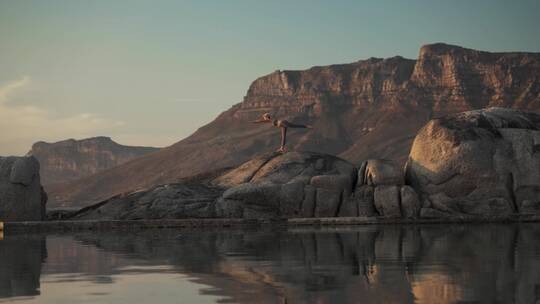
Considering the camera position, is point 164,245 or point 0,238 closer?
point 164,245

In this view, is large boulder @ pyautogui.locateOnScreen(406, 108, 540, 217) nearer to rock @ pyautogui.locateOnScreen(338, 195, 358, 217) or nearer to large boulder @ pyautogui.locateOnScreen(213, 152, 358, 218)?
rock @ pyautogui.locateOnScreen(338, 195, 358, 217)

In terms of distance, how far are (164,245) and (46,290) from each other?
320 inches

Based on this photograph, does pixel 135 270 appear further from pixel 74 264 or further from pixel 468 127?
pixel 468 127

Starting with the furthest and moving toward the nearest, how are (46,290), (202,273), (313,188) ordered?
1. (313,188)
2. (202,273)
3. (46,290)

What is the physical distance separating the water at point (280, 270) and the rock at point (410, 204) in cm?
859

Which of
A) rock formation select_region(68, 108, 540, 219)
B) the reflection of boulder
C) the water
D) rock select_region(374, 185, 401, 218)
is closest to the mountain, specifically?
rock formation select_region(68, 108, 540, 219)

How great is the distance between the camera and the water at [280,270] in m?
9.30

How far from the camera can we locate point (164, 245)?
18.3m

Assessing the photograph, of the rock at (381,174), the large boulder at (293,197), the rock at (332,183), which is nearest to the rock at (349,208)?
the large boulder at (293,197)

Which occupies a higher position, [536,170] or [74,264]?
[536,170]

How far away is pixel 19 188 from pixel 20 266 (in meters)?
15.3

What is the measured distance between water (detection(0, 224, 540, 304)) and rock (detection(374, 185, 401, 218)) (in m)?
8.71

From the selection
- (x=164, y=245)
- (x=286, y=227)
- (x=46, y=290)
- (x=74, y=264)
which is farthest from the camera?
(x=286, y=227)

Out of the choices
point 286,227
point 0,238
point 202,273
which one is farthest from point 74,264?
point 286,227
